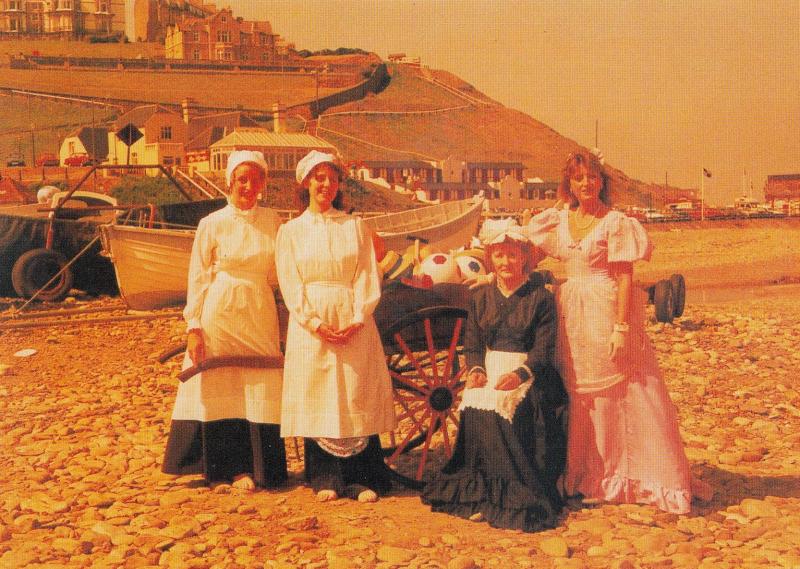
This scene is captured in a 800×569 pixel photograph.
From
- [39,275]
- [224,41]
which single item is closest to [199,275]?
[39,275]

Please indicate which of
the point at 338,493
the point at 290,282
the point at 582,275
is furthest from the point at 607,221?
the point at 338,493

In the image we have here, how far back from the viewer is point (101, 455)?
21.3 ft

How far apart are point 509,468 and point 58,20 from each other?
67.1 m

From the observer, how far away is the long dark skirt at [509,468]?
4664 mm

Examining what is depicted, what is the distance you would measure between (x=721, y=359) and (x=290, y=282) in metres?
6.00

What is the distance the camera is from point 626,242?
4.71 metres

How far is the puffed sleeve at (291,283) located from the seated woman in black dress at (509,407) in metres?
0.75

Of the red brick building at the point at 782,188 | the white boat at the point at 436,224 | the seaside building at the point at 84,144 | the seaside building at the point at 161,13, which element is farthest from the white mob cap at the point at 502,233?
the seaside building at the point at 161,13

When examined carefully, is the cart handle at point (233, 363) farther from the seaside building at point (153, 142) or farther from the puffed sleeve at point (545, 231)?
the seaside building at point (153, 142)

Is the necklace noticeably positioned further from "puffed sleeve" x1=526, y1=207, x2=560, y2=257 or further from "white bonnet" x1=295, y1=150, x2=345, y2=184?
"white bonnet" x1=295, y1=150, x2=345, y2=184

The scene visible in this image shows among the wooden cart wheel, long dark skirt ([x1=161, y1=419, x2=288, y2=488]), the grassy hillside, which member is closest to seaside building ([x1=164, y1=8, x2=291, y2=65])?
the grassy hillside

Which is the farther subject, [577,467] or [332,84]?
[332,84]

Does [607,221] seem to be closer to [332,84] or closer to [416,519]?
[416,519]

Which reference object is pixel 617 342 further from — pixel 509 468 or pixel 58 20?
pixel 58 20
